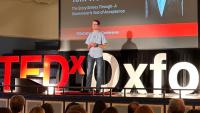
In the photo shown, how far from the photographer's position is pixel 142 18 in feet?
29.7

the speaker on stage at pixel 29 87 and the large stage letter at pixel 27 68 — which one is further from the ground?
the large stage letter at pixel 27 68

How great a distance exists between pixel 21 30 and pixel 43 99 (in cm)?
363

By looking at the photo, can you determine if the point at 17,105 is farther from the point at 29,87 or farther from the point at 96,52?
the point at 96,52

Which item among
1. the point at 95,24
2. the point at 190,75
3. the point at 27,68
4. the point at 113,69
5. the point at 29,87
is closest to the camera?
the point at 29,87

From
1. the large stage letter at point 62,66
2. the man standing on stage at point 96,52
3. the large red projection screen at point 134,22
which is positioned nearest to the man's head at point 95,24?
the man standing on stage at point 96,52

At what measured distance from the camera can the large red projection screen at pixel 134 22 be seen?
8.72 metres

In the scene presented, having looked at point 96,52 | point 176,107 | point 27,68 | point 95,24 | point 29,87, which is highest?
point 95,24

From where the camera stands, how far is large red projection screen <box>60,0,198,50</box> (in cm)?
872

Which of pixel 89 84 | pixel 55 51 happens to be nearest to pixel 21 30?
pixel 55 51

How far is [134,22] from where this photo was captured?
9.09 m

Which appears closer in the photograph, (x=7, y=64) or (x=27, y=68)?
(x=27, y=68)

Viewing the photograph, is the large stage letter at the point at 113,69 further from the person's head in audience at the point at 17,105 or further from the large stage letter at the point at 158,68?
the person's head in audience at the point at 17,105

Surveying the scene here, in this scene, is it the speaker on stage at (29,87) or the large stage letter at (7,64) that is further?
the large stage letter at (7,64)

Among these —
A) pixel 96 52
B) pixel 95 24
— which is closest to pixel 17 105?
pixel 96 52
